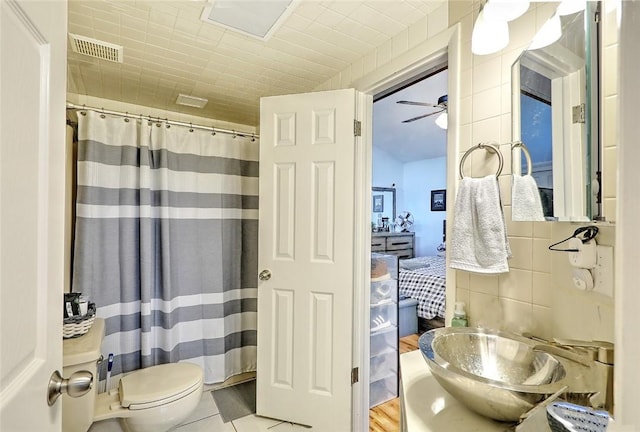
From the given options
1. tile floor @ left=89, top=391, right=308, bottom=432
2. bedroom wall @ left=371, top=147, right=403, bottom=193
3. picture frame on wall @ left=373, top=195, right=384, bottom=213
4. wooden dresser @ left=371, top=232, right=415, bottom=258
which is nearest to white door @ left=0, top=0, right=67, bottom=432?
tile floor @ left=89, top=391, right=308, bottom=432

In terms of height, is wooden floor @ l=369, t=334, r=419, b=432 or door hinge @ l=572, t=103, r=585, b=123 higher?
door hinge @ l=572, t=103, r=585, b=123

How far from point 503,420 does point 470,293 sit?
1.85 feet

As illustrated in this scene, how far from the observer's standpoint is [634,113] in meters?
0.29

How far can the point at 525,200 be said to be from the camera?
1.03m

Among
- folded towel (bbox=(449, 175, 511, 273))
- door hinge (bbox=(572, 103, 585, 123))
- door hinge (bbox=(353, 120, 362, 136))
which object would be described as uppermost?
door hinge (bbox=(353, 120, 362, 136))

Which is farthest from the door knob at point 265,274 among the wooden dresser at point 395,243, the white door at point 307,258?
the wooden dresser at point 395,243

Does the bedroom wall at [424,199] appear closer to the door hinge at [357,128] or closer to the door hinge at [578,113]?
the door hinge at [357,128]

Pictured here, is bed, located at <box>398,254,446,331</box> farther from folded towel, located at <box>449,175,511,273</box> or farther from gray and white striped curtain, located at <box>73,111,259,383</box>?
folded towel, located at <box>449,175,511,273</box>

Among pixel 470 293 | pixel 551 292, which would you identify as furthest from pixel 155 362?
pixel 551 292

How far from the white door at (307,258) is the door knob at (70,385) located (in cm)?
128

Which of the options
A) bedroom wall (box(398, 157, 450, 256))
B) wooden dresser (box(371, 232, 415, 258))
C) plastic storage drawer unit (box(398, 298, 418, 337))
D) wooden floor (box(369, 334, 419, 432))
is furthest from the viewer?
bedroom wall (box(398, 157, 450, 256))

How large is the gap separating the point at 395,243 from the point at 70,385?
487 centimetres

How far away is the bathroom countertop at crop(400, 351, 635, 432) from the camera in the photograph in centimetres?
60

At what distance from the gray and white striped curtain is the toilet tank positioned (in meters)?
0.52
